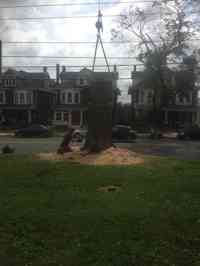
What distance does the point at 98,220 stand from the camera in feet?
23.3

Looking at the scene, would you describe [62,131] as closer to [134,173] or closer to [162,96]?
[162,96]

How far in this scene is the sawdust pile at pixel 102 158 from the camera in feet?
50.9

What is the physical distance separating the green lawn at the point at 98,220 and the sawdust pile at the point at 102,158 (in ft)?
11.0

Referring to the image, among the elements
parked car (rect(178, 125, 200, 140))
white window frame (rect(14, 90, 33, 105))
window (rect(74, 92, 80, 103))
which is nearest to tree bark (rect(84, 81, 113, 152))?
parked car (rect(178, 125, 200, 140))

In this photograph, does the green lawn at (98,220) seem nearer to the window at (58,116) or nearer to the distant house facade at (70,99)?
the distant house facade at (70,99)

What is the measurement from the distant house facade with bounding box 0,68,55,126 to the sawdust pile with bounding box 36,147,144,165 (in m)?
48.0

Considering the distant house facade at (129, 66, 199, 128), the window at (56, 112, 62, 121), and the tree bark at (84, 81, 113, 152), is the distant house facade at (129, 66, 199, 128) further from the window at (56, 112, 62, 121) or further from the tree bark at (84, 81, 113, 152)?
the tree bark at (84, 81, 113, 152)

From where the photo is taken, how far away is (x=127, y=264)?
5184 millimetres

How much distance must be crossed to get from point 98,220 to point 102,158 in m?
9.01

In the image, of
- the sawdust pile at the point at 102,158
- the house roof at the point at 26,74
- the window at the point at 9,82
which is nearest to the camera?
the sawdust pile at the point at 102,158

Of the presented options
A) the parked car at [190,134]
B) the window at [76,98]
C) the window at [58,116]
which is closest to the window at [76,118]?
the window at [76,98]

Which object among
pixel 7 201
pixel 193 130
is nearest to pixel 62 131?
pixel 193 130

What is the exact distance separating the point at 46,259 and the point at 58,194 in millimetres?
4098

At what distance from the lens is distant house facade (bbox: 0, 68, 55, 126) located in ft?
215
